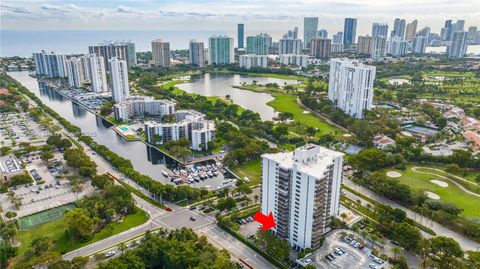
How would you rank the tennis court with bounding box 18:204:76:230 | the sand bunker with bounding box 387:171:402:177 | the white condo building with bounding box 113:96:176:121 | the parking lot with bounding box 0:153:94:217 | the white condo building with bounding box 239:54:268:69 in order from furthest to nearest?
the white condo building with bounding box 239:54:268:69, the white condo building with bounding box 113:96:176:121, the sand bunker with bounding box 387:171:402:177, the parking lot with bounding box 0:153:94:217, the tennis court with bounding box 18:204:76:230

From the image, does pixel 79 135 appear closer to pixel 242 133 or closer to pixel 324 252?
pixel 242 133

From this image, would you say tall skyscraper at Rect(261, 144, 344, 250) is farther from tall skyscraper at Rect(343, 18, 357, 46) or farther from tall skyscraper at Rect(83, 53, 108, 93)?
tall skyscraper at Rect(343, 18, 357, 46)

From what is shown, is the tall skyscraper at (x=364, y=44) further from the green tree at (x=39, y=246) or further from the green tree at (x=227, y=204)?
the green tree at (x=39, y=246)

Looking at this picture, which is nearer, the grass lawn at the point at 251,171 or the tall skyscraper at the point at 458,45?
the grass lawn at the point at 251,171

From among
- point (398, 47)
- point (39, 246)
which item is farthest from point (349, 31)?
point (39, 246)

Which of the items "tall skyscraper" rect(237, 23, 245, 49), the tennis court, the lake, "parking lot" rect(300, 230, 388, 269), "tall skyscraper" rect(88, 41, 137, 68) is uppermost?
"tall skyscraper" rect(237, 23, 245, 49)

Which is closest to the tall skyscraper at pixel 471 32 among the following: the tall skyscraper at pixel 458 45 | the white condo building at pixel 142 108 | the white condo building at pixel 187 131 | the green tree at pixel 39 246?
the tall skyscraper at pixel 458 45

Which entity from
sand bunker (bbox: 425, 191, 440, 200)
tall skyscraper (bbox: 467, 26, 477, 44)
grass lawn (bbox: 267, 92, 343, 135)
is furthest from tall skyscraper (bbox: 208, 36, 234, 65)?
tall skyscraper (bbox: 467, 26, 477, 44)
